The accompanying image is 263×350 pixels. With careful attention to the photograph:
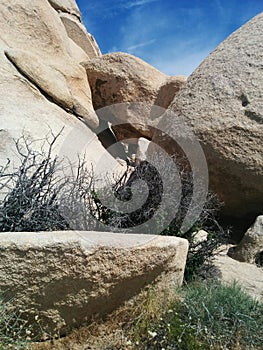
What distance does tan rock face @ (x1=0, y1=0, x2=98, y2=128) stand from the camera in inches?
220

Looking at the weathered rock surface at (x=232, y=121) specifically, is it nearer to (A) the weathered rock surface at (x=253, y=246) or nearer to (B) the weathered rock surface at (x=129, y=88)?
(A) the weathered rock surface at (x=253, y=246)

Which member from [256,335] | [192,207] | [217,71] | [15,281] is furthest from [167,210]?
[217,71]

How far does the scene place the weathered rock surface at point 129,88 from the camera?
6.77 m

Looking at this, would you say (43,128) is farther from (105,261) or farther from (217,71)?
(105,261)

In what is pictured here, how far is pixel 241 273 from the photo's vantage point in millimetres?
3953

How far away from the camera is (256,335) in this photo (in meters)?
2.51

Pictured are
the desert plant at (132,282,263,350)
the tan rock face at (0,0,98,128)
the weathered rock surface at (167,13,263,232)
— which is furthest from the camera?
the tan rock face at (0,0,98,128)

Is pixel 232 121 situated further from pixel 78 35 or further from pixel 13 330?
pixel 78 35

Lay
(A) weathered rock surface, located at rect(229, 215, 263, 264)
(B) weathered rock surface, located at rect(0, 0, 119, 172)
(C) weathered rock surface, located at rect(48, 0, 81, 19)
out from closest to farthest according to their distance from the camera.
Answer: (A) weathered rock surface, located at rect(229, 215, 263, 264) → (B) weathered rock surface, located at rect(0, 0, 119, 172) → (C) weathered rock surface, located at rect(48, 0, 81, 19)

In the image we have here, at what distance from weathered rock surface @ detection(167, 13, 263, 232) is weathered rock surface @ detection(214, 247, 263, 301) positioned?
74 cm

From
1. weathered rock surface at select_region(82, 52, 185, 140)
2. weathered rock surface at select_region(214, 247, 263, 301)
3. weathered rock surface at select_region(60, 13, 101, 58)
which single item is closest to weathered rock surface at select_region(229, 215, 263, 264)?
weathered rock surface at select_region(214, 247, 263, 301)

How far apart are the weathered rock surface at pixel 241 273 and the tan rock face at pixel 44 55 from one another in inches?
117

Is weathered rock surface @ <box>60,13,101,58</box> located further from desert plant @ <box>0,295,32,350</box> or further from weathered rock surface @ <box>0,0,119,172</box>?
desert plant @ <box>0,295,32,350</box>

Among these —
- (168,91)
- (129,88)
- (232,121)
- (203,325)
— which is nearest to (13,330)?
(203,325)
